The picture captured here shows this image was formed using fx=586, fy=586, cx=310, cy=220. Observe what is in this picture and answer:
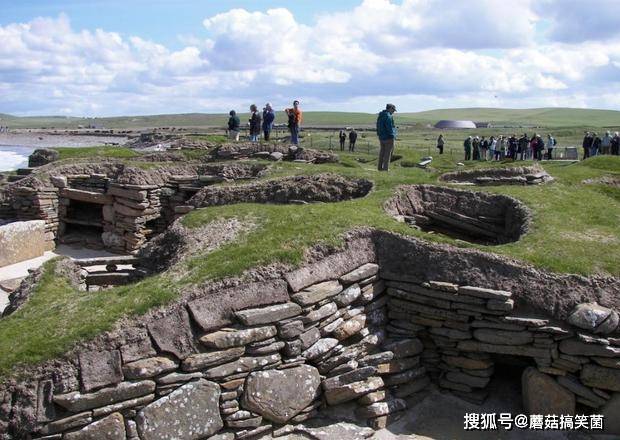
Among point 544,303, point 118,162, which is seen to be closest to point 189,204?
point 118,162

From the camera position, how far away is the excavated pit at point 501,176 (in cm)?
1562

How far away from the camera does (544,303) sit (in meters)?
8.94

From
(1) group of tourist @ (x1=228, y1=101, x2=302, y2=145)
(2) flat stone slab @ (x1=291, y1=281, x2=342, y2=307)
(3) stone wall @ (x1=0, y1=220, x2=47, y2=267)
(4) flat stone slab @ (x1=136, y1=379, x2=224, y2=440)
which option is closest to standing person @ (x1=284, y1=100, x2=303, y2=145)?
(1) group of tourist @ (x1=228, y1=101, x2=302, y2=145)

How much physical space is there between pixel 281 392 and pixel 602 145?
86.7 ft

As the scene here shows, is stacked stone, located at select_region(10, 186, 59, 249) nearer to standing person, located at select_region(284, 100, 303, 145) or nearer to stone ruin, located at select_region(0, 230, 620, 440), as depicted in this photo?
standing person, located at select_region(284, 100, 303, 145)

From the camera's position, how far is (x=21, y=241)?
1742cm

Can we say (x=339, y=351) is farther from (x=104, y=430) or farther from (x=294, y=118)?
(x=294, y=118)

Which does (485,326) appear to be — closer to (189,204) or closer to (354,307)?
(354,307)

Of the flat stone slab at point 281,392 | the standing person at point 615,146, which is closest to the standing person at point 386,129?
the flat stone slab at point 281,392

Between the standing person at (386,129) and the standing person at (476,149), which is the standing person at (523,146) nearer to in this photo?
the standing person at (476,149)

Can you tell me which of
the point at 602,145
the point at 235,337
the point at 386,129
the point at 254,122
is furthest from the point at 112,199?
the point at 602,145

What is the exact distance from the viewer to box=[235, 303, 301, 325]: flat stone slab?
8.41 meters

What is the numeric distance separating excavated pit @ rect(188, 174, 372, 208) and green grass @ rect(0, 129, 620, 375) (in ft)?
4.06

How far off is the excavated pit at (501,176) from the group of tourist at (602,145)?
14.4 m
